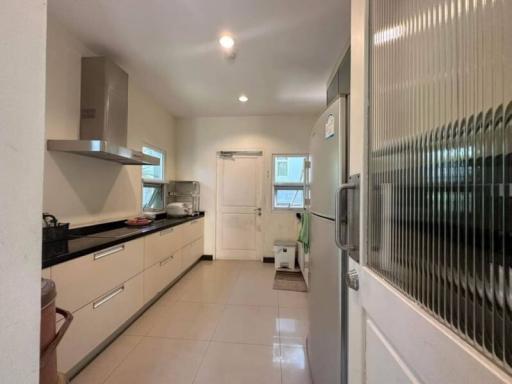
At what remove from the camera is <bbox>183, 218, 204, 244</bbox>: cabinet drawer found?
3703 mm

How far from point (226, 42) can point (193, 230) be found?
2808 mm

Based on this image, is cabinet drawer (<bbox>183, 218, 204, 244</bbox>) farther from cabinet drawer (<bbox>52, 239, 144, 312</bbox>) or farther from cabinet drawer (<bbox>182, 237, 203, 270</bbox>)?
cabinet drawer (<bbox>52, 239, 144, 312</bbox>)

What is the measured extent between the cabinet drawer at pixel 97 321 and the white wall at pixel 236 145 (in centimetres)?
247

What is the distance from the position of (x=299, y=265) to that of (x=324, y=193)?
309cm

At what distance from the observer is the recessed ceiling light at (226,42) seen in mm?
2230

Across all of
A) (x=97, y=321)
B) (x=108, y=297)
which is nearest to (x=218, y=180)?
(x=108, y=297)

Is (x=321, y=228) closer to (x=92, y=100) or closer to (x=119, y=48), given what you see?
(x=92, y=100)

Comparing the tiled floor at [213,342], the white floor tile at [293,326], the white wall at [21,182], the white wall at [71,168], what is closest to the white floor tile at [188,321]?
the tiled floor at [213,342]

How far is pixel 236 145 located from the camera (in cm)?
464

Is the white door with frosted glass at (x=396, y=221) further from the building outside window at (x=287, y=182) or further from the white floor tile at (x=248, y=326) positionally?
the building outside window at (x=287, y=182)

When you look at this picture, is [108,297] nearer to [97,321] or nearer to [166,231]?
[97,321]

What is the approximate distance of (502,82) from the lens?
376 millimetres

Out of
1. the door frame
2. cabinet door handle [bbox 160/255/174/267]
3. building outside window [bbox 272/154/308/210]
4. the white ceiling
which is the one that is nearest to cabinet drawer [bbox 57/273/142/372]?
cabinet door handle [bbox 160/255/174/267]

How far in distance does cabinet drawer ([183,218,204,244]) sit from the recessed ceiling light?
8.01 feet
